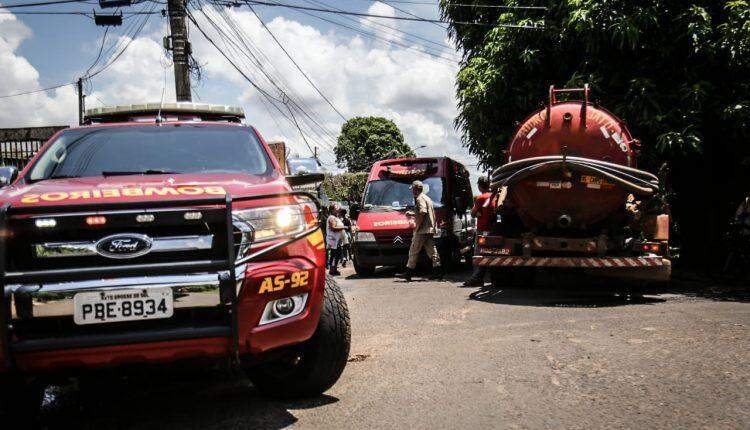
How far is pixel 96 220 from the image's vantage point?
3.13 metres

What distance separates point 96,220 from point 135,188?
1.13 ft

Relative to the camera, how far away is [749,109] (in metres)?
9.84

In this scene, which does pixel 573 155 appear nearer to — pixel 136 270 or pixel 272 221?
pixel 272 221

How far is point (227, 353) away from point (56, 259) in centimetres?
95

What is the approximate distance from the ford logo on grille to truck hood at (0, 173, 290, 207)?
0.19m

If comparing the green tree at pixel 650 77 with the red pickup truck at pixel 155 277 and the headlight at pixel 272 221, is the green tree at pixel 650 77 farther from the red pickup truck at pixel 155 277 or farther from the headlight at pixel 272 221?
the red pickup truck at pixel 155 277

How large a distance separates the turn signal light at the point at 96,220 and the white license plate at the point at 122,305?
351 millimetres

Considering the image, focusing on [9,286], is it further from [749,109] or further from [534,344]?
[749,109]

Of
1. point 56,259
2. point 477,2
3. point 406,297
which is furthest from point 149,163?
point 477,2

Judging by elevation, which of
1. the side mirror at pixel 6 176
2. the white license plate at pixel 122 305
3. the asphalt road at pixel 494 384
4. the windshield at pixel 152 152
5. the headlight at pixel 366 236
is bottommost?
the asphalt road at pixel 494 384

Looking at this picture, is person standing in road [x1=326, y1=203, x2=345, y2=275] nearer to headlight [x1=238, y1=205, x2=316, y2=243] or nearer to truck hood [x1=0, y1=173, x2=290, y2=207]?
truck hood [x1=0, y1=173, x2=290, y2=207]

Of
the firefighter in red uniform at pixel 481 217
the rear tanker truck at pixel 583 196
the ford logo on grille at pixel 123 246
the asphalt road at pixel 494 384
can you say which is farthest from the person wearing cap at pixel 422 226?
the ford logo on grille at pixel 123 246

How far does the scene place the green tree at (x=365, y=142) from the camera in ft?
215

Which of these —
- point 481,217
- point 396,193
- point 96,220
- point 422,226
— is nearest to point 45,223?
point 96,220
